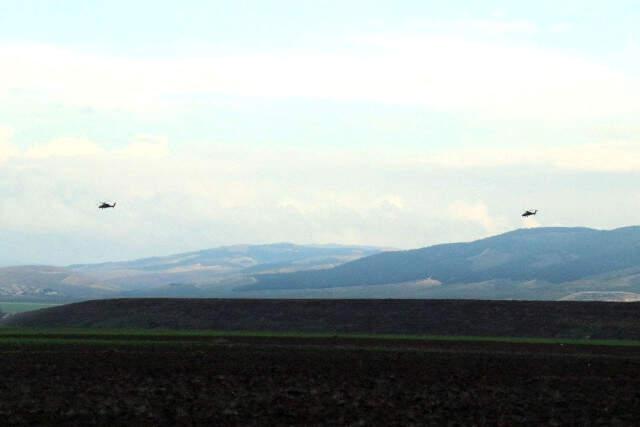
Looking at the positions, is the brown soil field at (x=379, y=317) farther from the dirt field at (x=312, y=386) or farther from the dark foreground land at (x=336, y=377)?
the dirt field at (x=312, y=386)

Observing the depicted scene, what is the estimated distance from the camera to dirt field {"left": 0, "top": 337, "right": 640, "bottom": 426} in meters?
38.1

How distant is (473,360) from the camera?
5819cm

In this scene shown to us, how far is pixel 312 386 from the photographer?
45.8 m

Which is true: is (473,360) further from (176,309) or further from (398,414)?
(176,309)

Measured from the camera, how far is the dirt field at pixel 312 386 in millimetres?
38125

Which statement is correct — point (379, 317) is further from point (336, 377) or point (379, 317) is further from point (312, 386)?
point (312, 386)

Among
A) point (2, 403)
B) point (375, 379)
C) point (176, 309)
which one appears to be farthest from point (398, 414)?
point (176, 309)

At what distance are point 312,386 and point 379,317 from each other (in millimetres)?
52378

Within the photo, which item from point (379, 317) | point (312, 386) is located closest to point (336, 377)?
point (312, 386)

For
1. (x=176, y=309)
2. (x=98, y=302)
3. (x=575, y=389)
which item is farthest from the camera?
(x=98, y=302)

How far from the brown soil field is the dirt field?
1005 inches

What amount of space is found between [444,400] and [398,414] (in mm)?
4009

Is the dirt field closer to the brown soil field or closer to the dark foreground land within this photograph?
the dark foreground land

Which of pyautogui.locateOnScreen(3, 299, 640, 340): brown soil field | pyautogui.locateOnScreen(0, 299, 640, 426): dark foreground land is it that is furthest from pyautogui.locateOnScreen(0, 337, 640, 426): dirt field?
pyautogui.locateOnScreen(3, 299, 640, 340): brown soil field
